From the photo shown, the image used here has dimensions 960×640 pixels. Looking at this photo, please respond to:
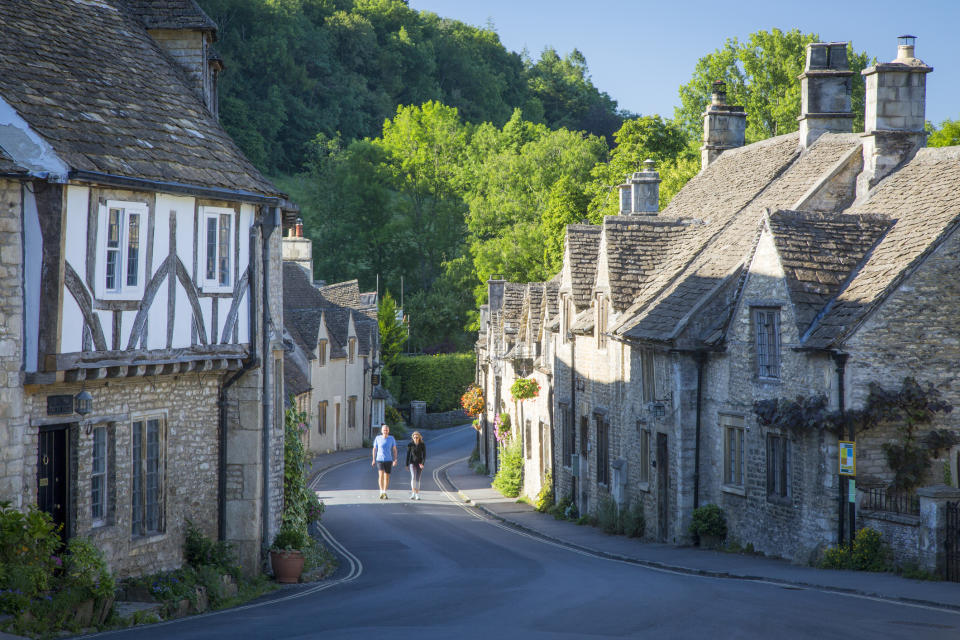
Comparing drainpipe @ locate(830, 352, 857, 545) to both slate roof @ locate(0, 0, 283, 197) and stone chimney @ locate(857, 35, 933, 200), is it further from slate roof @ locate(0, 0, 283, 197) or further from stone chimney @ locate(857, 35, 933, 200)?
slate roof @ locate(0, 0, 283, 197)

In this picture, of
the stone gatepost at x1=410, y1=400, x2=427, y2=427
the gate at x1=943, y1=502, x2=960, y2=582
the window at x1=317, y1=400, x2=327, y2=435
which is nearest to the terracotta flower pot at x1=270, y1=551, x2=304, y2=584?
the gate at x1=943, y1=502, x2=960, y2=582

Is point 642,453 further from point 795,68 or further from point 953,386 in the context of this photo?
point 795,68

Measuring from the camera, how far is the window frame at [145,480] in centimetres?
1700

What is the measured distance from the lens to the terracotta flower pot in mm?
19438

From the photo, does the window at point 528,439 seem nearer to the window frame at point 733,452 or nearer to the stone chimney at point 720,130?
the stone chimney at point 720,130

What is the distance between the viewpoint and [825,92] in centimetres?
2880

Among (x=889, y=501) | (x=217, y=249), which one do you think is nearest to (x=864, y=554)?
(x=889, y=501)

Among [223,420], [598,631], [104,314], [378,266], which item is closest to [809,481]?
[598,631]

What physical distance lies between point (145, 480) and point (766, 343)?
451 inches

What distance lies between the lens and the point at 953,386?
19297mm

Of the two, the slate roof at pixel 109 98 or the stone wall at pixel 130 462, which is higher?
the slate roof at pixel 109 98

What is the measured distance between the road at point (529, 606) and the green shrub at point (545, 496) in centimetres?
857

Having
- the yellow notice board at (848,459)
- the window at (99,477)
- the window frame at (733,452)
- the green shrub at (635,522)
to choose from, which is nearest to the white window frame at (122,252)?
the window at (99,477)

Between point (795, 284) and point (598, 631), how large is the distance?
33.1 feet
